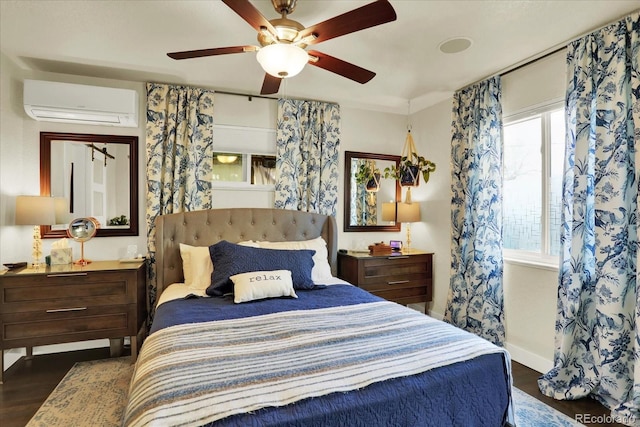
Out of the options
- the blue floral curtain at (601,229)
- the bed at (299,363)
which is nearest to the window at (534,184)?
the blue floral curtain at (601,229)

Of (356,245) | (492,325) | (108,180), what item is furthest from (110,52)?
(492,325)

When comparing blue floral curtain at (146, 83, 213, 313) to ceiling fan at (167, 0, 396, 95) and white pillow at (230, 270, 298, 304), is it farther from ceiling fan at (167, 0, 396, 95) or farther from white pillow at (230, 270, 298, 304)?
ceiling fan at (167, 0, 396, 95)

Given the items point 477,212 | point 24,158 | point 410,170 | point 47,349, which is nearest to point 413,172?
point 410,170

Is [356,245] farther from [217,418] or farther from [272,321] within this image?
[217,418]

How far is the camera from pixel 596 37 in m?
2.37

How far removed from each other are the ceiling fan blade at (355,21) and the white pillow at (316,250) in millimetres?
1884

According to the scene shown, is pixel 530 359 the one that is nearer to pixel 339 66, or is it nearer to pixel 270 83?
pixel 339 66

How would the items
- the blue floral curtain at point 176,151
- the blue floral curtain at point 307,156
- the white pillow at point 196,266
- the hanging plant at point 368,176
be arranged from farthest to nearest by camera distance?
the hanging plant at point 368,176 → the blue floral curtain at point 307,156 → the blue floral curtain at point 176,151 → the white pillow at point 196,266

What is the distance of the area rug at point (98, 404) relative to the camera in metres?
2.12

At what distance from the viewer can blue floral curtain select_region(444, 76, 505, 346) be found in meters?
3.17

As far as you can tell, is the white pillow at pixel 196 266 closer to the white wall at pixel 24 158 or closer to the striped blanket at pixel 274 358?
the white wall at pixel 24 158

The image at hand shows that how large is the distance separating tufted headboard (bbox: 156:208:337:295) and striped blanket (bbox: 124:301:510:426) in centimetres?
145

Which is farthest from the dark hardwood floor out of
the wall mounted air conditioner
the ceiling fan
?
the ceiling fan

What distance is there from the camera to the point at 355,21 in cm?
164
